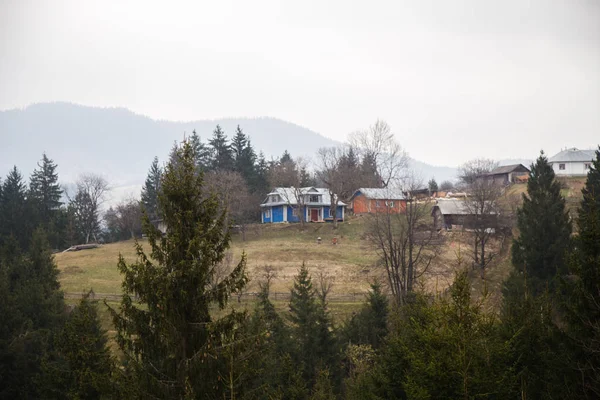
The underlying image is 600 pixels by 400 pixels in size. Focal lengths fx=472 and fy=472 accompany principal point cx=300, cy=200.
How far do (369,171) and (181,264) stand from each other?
227 ft

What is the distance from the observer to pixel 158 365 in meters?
10.8

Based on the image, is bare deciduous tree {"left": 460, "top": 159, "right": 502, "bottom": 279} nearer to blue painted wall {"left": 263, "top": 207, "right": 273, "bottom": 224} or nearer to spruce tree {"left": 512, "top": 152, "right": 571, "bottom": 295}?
spruce tree {"left": 512, "top": 152, "right": 571, "bottom": 295}

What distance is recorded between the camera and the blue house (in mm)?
65750

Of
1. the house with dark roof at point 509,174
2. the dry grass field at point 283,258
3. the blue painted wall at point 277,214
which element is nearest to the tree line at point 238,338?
the dry grass field at point 283,258

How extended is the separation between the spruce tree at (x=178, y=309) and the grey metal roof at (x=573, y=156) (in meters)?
61.2

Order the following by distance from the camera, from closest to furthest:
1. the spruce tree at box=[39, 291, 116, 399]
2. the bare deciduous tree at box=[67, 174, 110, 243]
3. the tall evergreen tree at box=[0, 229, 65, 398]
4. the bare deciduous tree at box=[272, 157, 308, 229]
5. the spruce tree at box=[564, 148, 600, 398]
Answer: the spruce tree at box=[564, 148, 600, 398] < the spruce tree at box=[39, 291, 116, 399] < the tall evergreen tree at box=[0, 229, 65, 398] < the bare deciduous tree at box=[272, 157, 308, 229] < the bare deciduous tree at box=[67, 174, 110, 243]

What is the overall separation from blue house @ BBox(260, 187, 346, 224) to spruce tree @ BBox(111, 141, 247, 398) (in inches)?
2111

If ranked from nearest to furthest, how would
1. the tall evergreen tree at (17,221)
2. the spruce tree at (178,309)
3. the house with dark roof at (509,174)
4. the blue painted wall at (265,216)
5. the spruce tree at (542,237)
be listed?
the spruce tree at (178,309) → the spruce tree at (542,237) → the tall evergreen tree at (17,221) → the house with dark roof at (509,174) → the blue painted wall at (265,216)

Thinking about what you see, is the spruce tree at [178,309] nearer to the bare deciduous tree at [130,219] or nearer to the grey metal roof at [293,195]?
the grey metal roof at [293,195]

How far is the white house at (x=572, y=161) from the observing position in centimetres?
5997

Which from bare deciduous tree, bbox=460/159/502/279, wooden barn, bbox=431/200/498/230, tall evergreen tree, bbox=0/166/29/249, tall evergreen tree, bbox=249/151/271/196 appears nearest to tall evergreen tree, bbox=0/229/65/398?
tall evergreen tree, bbox=0/166/29/249

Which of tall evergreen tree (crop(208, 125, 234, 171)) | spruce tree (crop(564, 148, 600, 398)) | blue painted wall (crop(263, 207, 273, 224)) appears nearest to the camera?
spruce tree (crop(564, 148, 600, 398))

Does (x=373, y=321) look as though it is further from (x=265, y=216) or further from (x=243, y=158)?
(x=243, y=158)

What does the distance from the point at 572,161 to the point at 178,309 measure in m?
62.6
